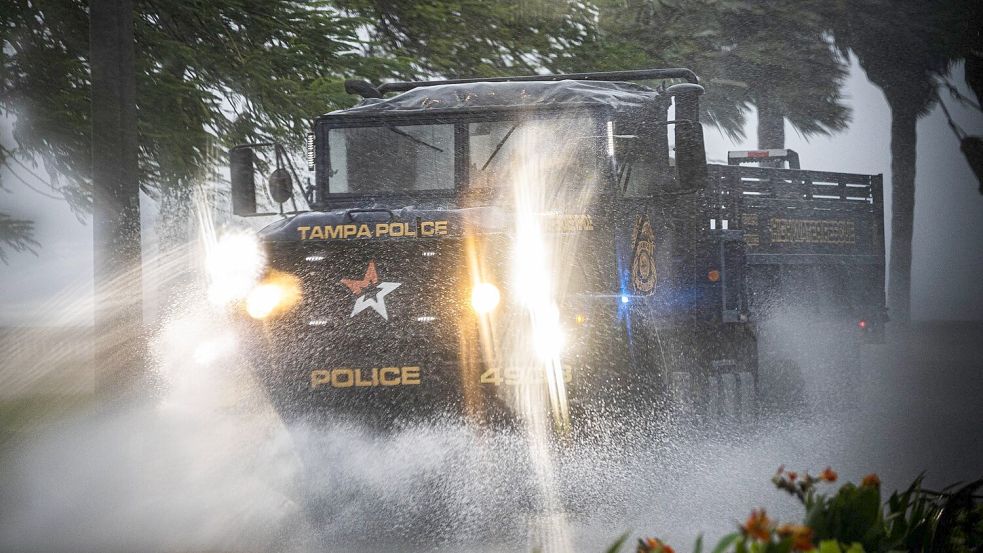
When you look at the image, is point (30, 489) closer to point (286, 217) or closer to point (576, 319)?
point (286, 217)

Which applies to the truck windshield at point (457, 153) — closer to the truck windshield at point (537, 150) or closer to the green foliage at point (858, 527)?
the truck windshield at point (537, 150)

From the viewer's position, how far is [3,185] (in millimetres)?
14625

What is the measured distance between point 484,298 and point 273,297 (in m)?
1.32

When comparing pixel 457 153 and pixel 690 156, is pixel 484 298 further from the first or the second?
pixel 690 156

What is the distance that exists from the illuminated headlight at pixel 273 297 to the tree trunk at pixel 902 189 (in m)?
20.8

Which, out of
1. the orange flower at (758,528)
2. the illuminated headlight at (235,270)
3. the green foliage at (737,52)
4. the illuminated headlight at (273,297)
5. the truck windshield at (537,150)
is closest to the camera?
the orange flower at (758,528)

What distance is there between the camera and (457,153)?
8.42 m

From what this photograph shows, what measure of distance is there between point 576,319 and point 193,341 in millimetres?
2763

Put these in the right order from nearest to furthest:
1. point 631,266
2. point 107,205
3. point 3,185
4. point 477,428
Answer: point 477,428
point 631,266
point 107,205
point 3,185

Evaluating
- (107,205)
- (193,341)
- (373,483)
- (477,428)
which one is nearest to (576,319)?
(477,428)

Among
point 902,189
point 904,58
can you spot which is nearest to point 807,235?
point 904,58

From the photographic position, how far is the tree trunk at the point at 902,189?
26.5 metres

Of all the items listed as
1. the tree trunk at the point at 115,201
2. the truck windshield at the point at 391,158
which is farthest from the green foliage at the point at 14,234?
the truck windshield at the point at 391,158

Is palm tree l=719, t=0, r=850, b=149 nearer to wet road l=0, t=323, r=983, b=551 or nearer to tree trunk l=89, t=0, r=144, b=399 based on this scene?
tree trunk l=89, t=0, r=144, b=399
